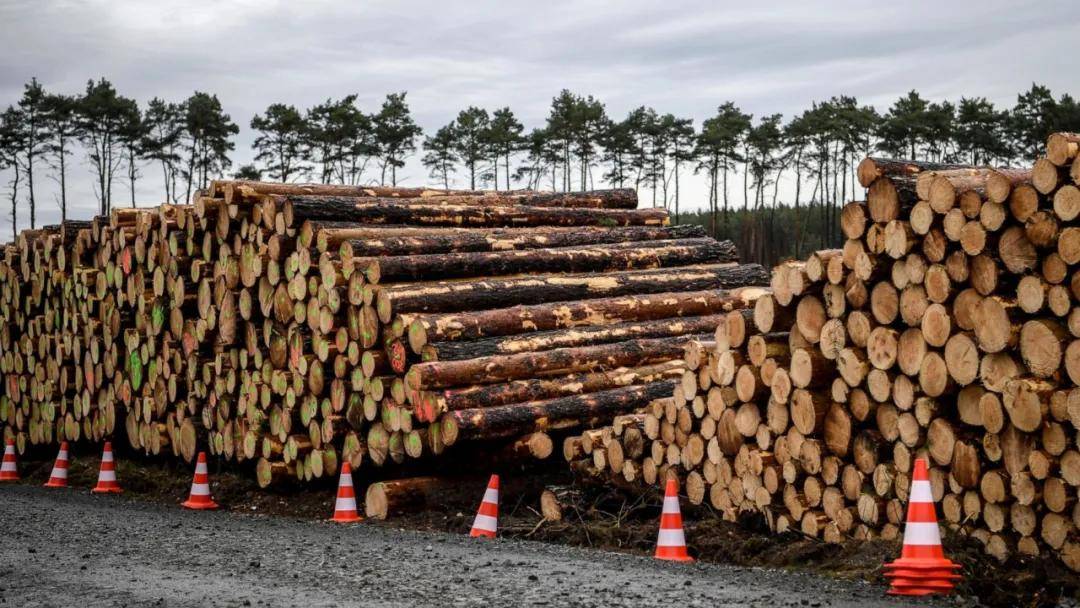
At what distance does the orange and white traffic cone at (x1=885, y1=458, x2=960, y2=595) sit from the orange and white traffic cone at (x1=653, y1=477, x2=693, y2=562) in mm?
1931

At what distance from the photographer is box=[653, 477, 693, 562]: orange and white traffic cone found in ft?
27.8

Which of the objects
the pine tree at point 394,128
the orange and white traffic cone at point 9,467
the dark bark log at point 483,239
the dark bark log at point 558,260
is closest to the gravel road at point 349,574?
the dark bark log at point 558,260

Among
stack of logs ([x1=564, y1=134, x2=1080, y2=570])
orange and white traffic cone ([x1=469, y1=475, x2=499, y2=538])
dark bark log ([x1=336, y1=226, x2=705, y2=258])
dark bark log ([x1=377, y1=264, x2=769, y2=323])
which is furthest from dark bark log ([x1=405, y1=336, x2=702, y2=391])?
stack of logs ([x1=564, y1=134, x2=1080, y2=570])

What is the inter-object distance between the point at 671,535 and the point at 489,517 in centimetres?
213

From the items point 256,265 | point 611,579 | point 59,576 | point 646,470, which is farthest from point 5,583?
point 256,265

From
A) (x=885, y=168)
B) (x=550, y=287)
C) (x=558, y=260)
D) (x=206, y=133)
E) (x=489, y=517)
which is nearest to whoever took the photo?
(x=885, y=168)

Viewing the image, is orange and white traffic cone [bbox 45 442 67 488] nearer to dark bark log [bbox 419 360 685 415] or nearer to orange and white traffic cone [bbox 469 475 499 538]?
dark bark log [bbox 419 360 685 415]

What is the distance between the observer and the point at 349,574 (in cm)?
758

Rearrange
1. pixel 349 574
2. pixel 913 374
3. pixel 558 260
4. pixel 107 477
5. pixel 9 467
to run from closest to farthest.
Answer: pixel 349 574
pixel 913 374
pixel 558 260
pixel 107 477
pixel 9 467

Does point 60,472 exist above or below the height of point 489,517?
below

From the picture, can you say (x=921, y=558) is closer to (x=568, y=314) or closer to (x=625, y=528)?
(x=625, y=528)

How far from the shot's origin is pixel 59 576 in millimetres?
7625

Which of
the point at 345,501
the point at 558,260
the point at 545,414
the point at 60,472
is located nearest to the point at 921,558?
the point at 545,414

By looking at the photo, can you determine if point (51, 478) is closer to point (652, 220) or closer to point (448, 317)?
point (448, 317)
